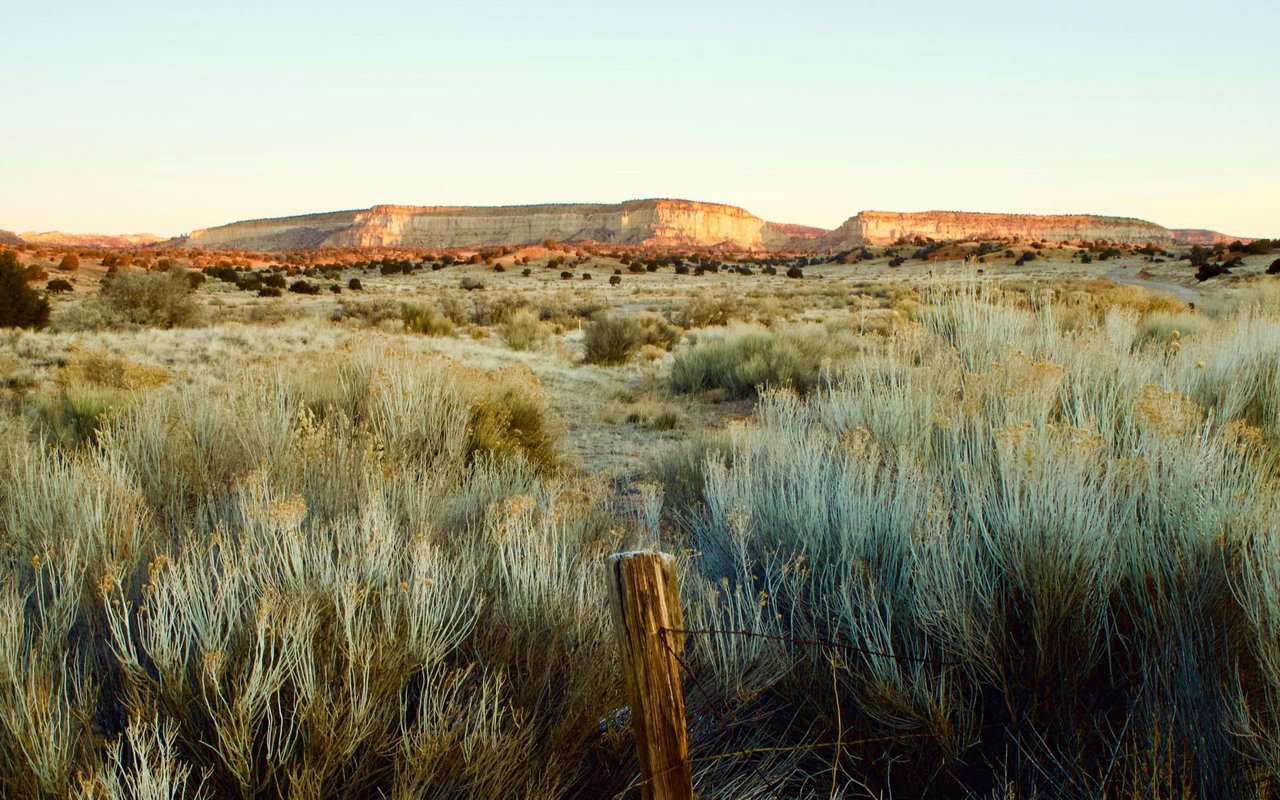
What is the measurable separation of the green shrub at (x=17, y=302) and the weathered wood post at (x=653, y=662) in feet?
71.1

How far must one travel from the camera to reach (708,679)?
315cm

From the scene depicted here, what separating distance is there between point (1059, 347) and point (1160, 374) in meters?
1.21

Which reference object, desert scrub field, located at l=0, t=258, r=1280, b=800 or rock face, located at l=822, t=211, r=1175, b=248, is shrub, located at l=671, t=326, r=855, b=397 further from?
rock face, located at l=822, t=211, r=1175, b=248

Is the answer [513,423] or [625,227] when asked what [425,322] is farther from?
[625,227]

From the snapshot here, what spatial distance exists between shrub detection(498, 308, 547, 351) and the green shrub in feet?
35.7

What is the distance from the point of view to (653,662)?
6.71 ft

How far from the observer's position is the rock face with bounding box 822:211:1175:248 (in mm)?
127625

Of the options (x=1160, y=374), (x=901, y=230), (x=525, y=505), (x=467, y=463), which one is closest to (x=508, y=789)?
(x=525, y=505)

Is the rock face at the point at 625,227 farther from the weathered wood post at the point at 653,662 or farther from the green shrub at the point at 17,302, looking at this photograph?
the weathered wood post at the point at 653,662

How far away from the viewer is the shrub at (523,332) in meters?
18.0

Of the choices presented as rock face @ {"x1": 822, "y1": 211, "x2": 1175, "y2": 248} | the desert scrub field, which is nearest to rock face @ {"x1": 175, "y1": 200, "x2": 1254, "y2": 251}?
rock face @ {"x1": 822, "y1": 211, "x2": 1175, "y2": 248}

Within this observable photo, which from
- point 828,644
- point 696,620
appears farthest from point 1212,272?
point 828,644

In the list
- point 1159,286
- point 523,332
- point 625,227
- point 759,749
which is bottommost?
point 523,332

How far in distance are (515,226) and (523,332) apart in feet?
401
